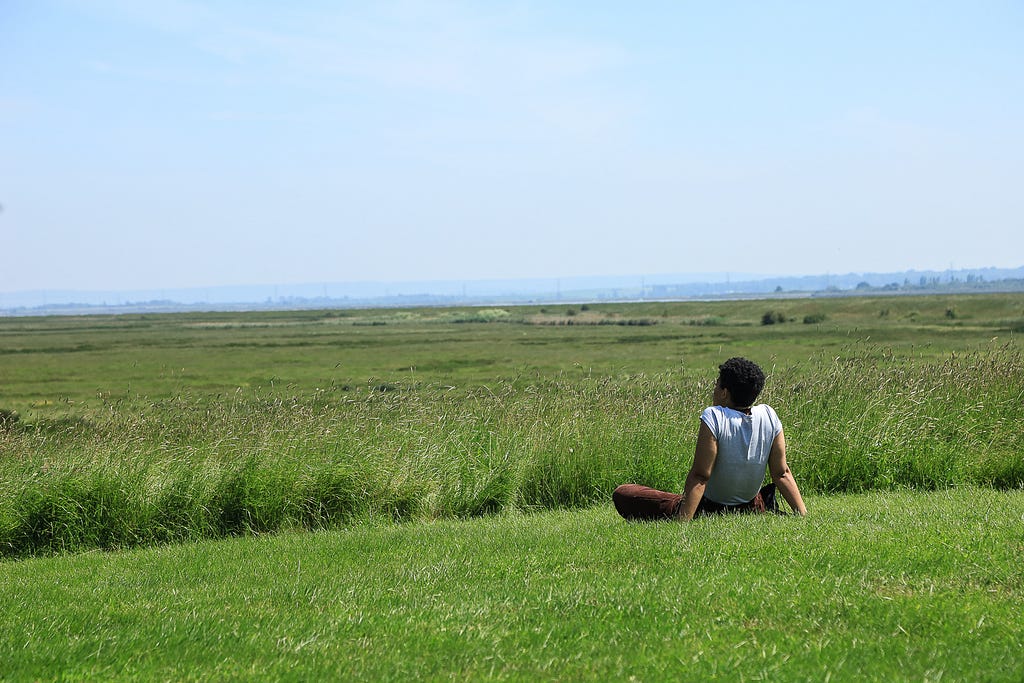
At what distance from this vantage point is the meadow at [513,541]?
5016mm

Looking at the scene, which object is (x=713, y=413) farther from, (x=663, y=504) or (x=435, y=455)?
(x=435, y=455)

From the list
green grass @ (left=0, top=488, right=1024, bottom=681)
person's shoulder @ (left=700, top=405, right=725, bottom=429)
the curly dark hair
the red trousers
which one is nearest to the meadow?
green grass @ (left=0, top=488, right=1024, bottom=681)

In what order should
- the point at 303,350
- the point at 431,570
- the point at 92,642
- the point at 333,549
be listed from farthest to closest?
the point at 303,350 → the point at 333,549 → the point at 431,570 → the point at 92,642

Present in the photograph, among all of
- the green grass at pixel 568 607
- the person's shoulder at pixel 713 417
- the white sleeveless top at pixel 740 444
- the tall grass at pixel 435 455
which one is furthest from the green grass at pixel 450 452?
the person's shoulder at pixel 713 417

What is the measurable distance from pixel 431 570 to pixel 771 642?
2700mm

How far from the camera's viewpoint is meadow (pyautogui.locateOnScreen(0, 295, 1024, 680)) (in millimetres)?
5016

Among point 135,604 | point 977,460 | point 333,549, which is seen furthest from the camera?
point 977,460

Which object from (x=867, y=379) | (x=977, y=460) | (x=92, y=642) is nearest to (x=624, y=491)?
(x=92, y=642)

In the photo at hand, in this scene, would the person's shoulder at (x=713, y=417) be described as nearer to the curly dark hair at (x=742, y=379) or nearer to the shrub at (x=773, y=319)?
the curly dark hair at (x=742, y=379)

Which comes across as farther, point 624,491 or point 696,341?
point 696,341

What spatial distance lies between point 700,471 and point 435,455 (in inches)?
167

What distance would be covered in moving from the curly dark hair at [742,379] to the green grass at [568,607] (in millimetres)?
1025

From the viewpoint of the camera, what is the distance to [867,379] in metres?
13.1

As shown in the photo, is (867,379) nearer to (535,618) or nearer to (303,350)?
(535,618)
